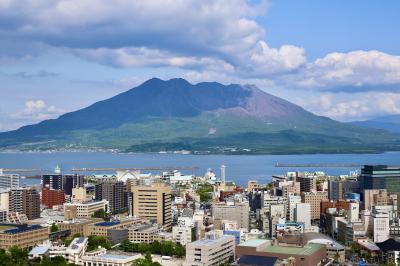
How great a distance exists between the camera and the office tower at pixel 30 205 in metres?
20.5

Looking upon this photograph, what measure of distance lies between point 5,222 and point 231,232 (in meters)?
6.51

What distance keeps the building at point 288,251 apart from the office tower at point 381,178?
11581mm

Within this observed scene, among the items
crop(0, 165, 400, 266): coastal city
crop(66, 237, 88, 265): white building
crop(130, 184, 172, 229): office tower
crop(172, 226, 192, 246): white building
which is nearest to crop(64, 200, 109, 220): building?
crop(0, 165, 400, 266): coastal city

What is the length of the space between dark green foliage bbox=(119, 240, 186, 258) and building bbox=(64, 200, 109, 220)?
16.5 ft

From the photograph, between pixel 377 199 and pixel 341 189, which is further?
pixel 341 189

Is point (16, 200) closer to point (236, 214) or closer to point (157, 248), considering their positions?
point (236, 214)

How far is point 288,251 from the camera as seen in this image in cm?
1282

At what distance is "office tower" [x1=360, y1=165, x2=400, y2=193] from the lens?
80.9ft

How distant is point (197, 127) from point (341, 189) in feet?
184

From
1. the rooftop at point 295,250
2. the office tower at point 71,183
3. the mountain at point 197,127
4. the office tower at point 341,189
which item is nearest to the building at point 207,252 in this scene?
the rooftop at point 295,250

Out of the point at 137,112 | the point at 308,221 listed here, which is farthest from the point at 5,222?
the point at 137,112

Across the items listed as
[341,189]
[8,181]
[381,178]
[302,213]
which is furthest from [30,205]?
[381,178]

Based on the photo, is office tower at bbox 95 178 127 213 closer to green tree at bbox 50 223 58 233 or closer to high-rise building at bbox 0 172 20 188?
high-rise building at bbox 0 172 20 188

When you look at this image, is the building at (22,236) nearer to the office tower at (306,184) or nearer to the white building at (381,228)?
the white building at (381,228)
